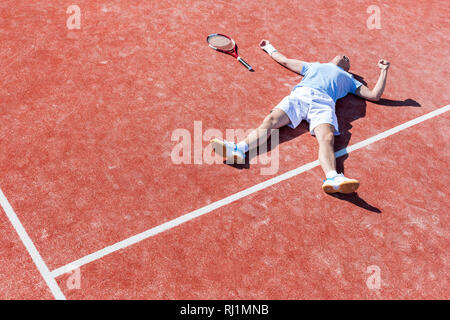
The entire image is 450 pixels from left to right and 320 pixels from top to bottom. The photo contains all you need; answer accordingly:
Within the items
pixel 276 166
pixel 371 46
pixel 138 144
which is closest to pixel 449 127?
pixel 371 46

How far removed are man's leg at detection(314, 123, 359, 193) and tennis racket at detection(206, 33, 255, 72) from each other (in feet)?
6.98

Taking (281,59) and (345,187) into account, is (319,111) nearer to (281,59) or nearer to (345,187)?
(345,187)

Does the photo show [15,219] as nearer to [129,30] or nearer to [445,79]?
[129,30]

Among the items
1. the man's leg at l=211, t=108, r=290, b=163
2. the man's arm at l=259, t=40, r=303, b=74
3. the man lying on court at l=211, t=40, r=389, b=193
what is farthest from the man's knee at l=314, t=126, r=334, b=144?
the man's arm at l=259, t=40, r=303, b=74

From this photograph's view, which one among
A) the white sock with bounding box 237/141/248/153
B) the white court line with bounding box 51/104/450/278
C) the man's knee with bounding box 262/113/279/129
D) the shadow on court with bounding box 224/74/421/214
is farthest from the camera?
the man's knee with bounding box 262/113/279/129

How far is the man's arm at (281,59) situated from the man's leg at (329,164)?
62.0 inches

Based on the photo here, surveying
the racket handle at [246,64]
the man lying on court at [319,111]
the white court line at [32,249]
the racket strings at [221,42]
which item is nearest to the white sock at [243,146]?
the man lying on court at [319,111]

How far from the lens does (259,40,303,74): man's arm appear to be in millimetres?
6668

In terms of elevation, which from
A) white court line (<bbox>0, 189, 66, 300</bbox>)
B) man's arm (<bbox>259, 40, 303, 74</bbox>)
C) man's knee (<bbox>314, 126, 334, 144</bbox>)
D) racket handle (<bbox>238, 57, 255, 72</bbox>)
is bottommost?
white court line (<bbox>0, 189, 66, 300</bbox>)

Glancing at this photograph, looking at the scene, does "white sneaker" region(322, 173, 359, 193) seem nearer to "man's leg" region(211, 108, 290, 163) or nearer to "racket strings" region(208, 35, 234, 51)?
"man's leg" region(211, 108, 290, 163)

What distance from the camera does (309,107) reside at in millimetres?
5711

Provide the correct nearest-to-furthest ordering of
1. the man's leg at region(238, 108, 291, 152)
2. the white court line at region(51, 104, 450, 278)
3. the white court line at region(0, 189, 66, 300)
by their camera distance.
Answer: the white court line at region(0, 189, 66, 300)
the white court line at region(51, 104, 450, 278)
the man's leg at region(238, 108, 291, 152)

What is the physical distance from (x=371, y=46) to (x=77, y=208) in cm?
639

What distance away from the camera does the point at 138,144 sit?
5.28m
